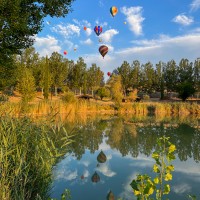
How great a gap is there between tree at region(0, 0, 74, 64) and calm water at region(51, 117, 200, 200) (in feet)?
14.0

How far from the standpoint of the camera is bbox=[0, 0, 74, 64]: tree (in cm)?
836

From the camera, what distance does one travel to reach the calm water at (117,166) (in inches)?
248

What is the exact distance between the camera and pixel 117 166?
880 centimetres

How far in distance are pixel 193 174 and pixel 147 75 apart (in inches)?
1643

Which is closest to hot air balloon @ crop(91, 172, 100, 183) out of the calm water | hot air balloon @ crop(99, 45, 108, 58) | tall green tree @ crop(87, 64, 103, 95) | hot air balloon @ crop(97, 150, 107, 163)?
the calm water

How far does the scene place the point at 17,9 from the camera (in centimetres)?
830

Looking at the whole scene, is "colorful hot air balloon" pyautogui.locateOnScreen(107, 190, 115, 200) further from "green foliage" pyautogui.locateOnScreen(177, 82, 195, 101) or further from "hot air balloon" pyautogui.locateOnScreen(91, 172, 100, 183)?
"green foliage" pyautogui.locateOnScreen(177, 82, 195, 101)

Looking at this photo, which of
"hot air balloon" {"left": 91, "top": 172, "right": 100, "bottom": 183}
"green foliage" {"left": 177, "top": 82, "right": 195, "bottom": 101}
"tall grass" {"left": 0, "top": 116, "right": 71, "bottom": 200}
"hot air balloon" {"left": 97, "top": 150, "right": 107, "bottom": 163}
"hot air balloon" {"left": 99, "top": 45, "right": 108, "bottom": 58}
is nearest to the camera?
"tall grass" {"left": 0, "top": 116, "right": 71, "bottom": 200}

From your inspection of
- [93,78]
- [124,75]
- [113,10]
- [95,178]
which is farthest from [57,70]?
[95,178]

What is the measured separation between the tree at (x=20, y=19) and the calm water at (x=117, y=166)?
428 centimetres

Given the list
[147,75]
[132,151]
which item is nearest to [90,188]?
[132,151]

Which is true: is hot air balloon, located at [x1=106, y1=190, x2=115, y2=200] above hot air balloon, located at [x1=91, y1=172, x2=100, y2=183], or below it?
above

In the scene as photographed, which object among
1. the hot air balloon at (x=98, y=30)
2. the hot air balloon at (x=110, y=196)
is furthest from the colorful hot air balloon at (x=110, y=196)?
the hot air balloon at (x=98, y=30)

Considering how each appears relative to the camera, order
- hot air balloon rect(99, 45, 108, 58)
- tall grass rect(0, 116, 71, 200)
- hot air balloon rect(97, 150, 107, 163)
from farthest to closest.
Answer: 1. hot air balloon rect(99, 45, 108, 58)
2. hot air balloon rect(97, 150, 107, 163)
3. tall grass rect(0, 116, 71, 200)
